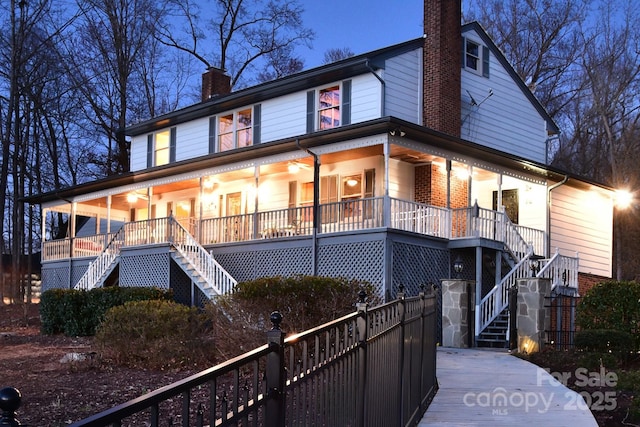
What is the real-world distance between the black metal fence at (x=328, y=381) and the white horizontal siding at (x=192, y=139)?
781 inches

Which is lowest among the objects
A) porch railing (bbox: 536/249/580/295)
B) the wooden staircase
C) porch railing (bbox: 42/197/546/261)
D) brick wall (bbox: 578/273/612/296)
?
the wooden staircase

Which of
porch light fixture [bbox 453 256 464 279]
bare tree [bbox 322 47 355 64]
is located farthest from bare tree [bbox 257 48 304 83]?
porch light fixture [bbox 453 256 464 279]

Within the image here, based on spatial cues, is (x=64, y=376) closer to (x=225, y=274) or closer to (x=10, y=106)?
(x=225, y=274)

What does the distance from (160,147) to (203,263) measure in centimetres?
1066

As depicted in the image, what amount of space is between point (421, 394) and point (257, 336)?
400cm

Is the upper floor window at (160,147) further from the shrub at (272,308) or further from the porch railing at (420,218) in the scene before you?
the shrub at (272,308)

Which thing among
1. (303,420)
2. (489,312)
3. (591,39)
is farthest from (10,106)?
(303,420)

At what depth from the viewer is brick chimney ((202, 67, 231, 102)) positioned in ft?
104

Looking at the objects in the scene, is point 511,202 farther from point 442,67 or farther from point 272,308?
point 272,308

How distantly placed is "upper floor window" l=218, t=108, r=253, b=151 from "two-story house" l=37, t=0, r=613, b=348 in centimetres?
5

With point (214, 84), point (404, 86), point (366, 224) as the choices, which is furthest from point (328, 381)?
point (214, 84)

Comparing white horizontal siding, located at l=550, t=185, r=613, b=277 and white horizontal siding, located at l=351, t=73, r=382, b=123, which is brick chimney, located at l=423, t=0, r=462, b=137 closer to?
white horizontal siding, located at l=351, t=73, r=382, b=123

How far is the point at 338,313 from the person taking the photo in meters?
11.9

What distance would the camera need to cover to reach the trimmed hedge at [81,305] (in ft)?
63.4
